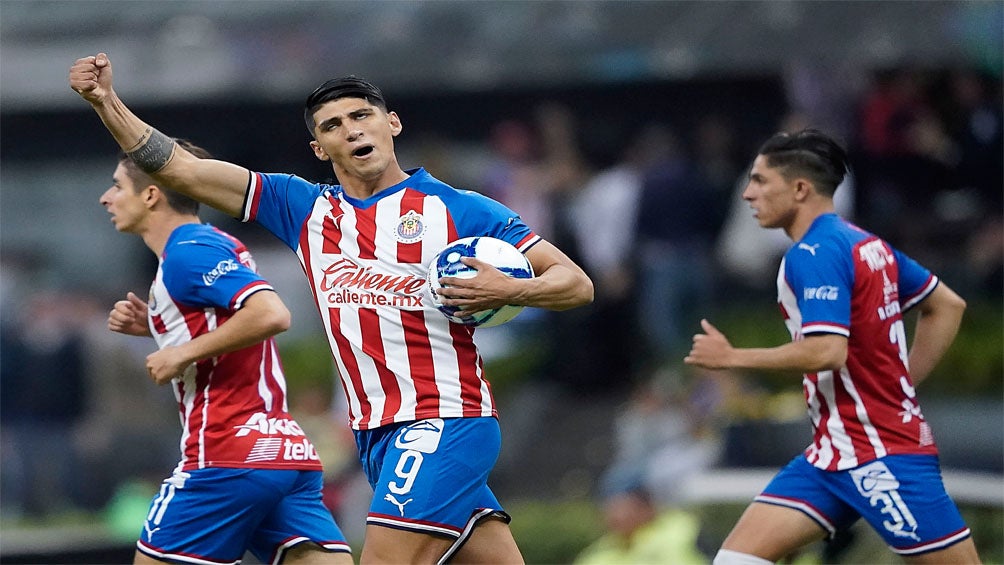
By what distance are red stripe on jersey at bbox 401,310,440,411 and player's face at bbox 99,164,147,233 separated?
5.28ft

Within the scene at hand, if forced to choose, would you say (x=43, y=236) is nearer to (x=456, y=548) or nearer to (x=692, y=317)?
(x=692, y=317)

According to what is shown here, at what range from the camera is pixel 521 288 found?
18.5ft

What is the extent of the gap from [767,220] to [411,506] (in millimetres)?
2355

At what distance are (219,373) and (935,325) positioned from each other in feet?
11.1

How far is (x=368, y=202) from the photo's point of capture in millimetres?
6082

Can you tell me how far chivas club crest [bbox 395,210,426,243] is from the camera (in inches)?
235

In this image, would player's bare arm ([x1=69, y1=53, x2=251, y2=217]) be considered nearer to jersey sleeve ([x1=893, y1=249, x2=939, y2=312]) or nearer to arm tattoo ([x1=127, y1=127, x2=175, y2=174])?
arm tattoo ([x1=127, y1=127, x2=175, y2=174])

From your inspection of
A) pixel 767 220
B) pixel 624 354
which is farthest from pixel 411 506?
pixel 624 354

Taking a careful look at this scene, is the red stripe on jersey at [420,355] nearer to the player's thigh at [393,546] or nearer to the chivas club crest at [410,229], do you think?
the chivas club crest at [410,229]

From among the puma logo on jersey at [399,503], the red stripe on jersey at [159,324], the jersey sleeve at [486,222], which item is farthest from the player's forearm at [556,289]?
the red stripe on jersey at [159,324]

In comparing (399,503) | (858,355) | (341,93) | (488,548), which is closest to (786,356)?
(858,355)

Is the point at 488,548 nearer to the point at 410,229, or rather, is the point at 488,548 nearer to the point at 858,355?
the point at 410,229

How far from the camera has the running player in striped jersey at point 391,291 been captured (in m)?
5.75

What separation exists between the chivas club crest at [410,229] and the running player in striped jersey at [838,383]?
1.33 meters
